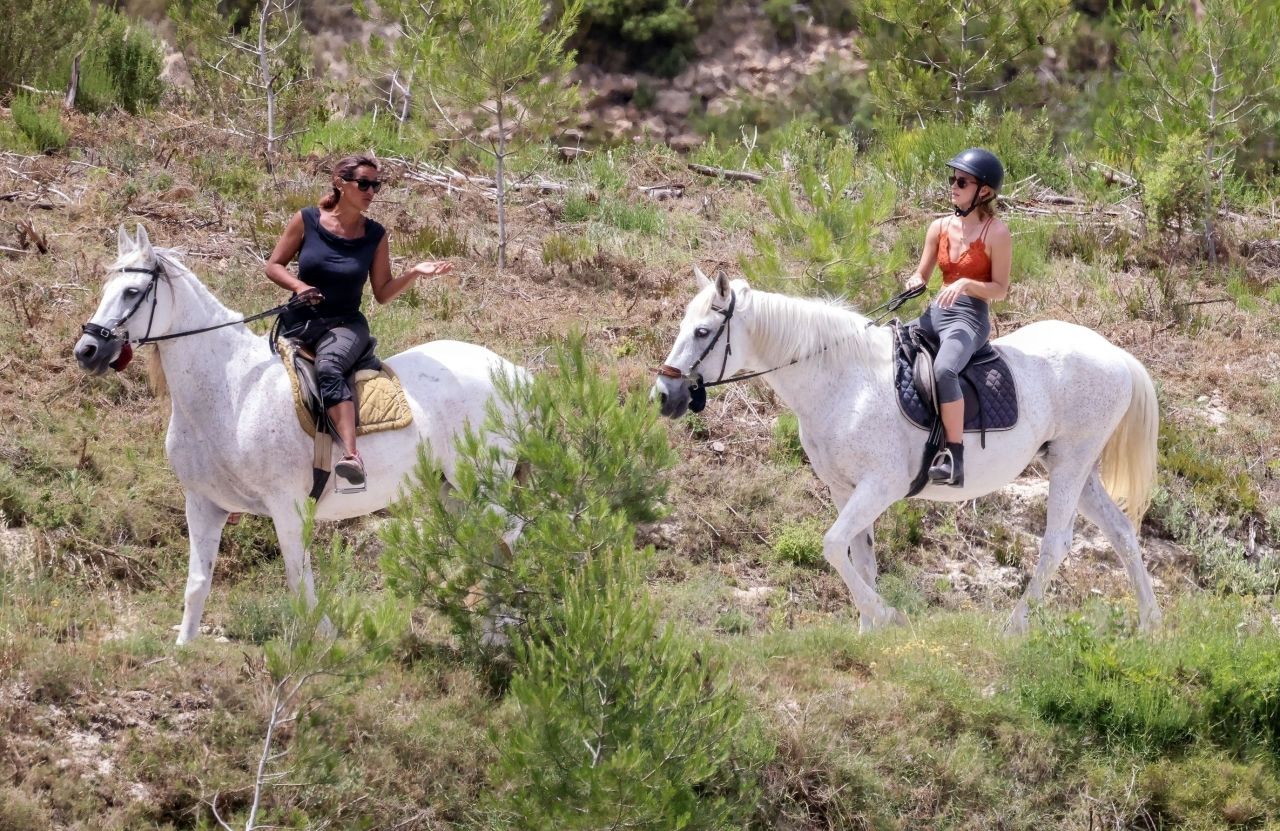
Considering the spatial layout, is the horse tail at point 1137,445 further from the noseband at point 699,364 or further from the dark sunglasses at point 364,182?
the dark sunglasses at point 364,182

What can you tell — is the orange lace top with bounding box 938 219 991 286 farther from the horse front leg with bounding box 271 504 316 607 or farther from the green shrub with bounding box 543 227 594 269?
the green shrub with bounding box 543 227 594 269

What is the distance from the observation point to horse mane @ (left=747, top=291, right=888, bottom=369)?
8156 millimetres

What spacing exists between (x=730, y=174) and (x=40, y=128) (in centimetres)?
789

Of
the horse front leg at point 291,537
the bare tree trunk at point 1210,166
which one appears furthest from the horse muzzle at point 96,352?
the bare tree trunk at point 1210,166

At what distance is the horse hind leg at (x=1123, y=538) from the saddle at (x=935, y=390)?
107cm

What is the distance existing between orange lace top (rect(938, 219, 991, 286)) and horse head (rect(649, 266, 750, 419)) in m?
1.35

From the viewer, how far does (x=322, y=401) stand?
25.3 ft

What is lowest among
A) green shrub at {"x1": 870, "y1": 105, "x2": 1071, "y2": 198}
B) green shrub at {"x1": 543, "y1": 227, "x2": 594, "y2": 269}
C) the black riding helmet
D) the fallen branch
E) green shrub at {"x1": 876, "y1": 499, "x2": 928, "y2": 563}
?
green shrub at {"x1": 876, "y1": 499, "x2": 928, "y2": 563}

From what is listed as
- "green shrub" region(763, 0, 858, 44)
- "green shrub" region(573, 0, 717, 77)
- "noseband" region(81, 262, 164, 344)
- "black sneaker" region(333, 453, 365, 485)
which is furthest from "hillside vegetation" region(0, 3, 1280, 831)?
"green shrub" region(763, 0, 858, 44)

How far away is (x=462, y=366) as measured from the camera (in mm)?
8508

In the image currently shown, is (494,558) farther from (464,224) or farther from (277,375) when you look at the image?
(464,224)

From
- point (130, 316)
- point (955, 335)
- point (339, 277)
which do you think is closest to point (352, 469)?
point (339, 277)

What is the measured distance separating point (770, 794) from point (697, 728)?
1114 mm

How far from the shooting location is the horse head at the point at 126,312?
23.9ft
